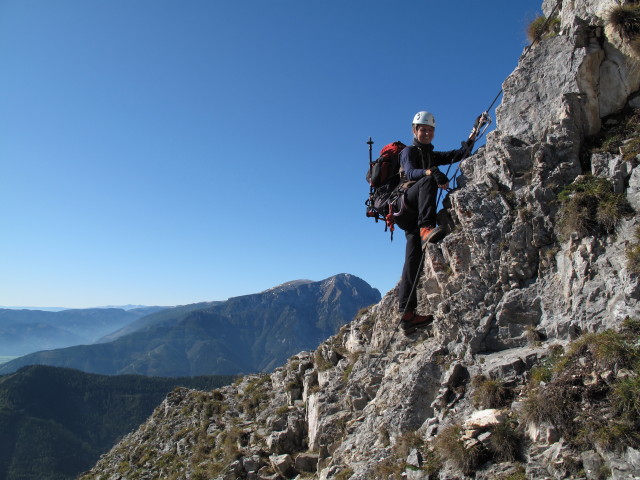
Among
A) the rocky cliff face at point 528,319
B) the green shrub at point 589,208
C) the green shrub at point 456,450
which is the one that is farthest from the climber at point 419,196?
the green shrub at point 456,450

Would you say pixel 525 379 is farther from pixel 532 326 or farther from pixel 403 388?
pixel 403 388

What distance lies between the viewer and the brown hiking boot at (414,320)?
11.2m

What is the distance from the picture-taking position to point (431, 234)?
419 inches

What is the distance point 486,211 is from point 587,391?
15.8ft

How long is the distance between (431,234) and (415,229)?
0.72 metres

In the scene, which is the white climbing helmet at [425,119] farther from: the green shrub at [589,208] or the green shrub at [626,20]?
the green shrub at [626,20]

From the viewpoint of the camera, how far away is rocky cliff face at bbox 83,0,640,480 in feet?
21.0

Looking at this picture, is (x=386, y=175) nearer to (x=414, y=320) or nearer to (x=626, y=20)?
(x=414, y=320)

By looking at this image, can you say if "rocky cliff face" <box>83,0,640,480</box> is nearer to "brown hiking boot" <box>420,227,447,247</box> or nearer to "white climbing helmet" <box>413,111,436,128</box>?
"brown hiking boot" <box>420,227,447,247</box>

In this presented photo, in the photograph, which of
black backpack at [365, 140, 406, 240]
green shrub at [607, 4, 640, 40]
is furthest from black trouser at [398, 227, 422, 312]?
green shrub at [607, 4, 640, 40]

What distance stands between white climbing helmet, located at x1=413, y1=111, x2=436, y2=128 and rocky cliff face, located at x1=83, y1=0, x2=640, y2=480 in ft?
5.20

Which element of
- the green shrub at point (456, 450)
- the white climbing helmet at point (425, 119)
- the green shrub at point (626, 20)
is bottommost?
the green shrub at point (456, 450)

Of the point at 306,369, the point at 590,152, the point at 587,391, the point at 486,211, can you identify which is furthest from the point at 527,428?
the point at 306,369

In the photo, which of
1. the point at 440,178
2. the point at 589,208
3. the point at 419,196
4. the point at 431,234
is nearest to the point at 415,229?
the point at 431,234
